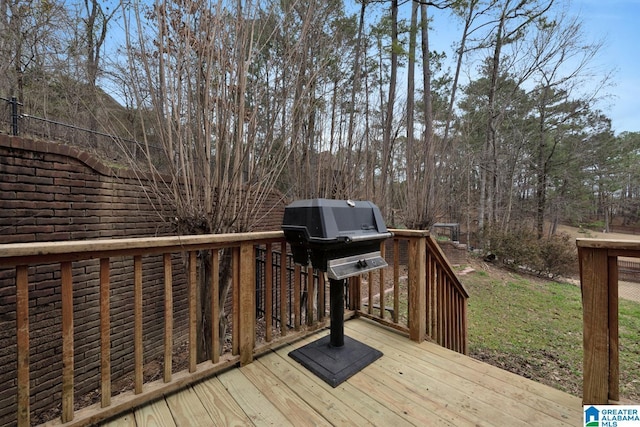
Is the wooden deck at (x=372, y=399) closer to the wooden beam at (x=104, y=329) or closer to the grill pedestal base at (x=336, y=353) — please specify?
the grill pedestal base at (x=336, y=353)

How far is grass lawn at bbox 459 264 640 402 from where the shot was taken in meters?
3.35

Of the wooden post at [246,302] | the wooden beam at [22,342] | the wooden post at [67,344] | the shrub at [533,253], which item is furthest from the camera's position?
the shrub at [533,253]

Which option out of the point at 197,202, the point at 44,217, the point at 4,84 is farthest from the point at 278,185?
the point at 4,84

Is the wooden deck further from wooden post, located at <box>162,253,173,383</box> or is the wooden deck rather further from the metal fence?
the metal fence

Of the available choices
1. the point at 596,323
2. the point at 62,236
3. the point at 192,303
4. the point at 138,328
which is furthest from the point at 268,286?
the point at 62,236

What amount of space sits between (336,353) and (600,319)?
1.52m

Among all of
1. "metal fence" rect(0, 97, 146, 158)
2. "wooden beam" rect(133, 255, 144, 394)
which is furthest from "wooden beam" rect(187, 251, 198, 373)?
"metal fence" rect(0, 97, 146, 158)

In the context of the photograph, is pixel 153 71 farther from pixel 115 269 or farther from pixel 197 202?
pixel 115 269

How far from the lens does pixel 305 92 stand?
2.46m

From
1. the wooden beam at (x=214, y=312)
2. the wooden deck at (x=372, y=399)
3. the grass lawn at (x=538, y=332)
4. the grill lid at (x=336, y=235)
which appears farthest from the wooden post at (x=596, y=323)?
the grass lawn at (x=538, y=332)

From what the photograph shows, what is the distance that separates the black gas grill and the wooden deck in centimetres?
9

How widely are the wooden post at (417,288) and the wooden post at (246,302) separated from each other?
1.28m

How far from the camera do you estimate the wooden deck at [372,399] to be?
4.63 ft

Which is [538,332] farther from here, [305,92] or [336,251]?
[305,92]
